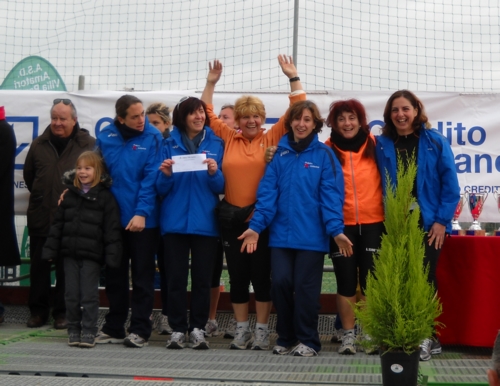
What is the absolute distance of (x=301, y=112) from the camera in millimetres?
5754

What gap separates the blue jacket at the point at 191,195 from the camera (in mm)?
5863

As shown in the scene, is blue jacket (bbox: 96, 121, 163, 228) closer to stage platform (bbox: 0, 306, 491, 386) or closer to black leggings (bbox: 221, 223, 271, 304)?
black leggings (bbox: 221, 223, 271, 304)

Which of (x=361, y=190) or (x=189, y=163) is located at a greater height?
(x=189, y=163)

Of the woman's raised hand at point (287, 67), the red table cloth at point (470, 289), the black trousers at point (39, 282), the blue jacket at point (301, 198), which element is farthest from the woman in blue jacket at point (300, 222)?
the black trousers at point (39, 282)

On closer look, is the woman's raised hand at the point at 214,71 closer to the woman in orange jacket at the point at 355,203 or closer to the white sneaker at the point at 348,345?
the woman in orange jacket at the point at 355,203

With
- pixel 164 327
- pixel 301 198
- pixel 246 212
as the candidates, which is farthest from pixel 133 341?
pixel 301 198

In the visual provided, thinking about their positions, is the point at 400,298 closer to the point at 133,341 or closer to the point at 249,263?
the point at 249,263

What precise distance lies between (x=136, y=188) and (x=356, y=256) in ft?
5.67

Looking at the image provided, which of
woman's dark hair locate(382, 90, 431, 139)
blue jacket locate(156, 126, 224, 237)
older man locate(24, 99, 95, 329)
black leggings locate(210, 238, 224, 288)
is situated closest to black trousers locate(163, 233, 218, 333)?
blue jacket locate(156, 126, 224, 237)

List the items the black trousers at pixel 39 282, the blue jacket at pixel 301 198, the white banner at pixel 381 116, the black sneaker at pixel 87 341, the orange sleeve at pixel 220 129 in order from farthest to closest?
the white banner at pixel 381 116 < the black trousers at pixel 39 282 < the orange sleeve at pixel 220 129 < the black sneaker at pixel 87 341 < the blue jacket at pixel 301 198

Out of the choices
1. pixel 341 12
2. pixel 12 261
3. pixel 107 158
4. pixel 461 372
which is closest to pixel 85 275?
pixel 107 158

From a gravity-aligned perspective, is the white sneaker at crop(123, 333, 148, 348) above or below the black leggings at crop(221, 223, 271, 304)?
below

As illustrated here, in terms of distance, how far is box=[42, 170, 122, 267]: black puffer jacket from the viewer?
19.7 ft

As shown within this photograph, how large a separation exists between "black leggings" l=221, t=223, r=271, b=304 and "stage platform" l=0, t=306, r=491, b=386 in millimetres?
471
